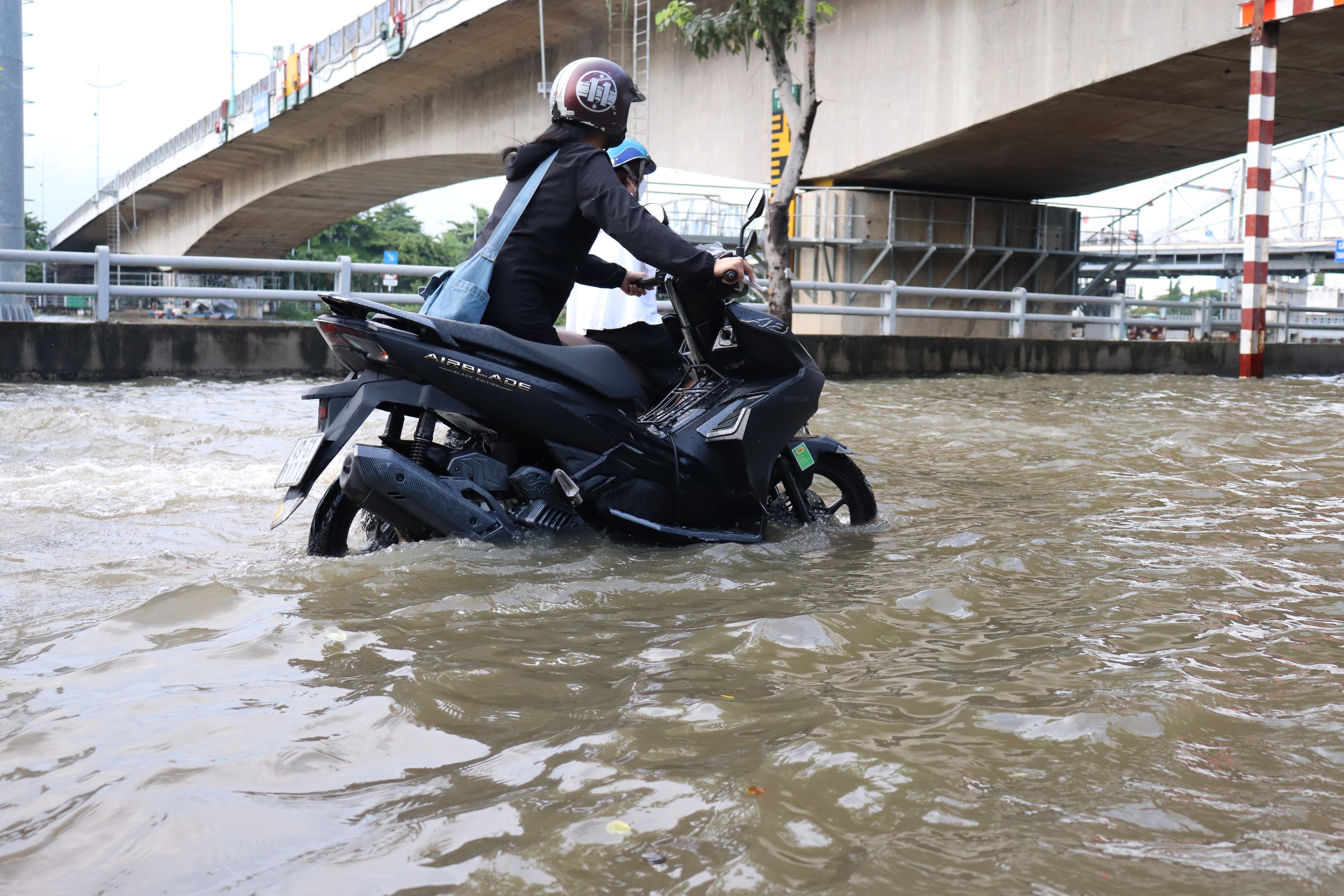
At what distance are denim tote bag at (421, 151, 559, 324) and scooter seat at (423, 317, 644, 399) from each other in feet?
0.29

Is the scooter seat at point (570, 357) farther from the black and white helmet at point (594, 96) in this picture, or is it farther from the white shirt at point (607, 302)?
the white shirt at point (607, 302)

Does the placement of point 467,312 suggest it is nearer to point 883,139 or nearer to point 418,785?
point 418,785

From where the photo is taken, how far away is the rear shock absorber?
341cm

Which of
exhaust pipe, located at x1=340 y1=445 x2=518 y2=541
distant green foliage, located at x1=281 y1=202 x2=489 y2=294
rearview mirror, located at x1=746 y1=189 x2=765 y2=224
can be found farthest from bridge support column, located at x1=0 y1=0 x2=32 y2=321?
distant green foliage, located at x1=281 y1=202 x2=489 y2=294

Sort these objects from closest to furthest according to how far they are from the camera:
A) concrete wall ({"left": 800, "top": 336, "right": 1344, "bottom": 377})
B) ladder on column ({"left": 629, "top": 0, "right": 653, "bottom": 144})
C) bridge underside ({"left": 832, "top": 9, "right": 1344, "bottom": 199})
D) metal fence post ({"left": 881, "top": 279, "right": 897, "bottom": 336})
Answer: concrete wall ({"left": 800, "top": 336, "right": 1344, "bottom": 377}) → metal fence post ({"left": 881, "top": 279, "right": 897, "bottom": 336}) → bridge underside ({"left": 832, "top": 9, "right": 1344, "bottom": 199}) → ladder on column ({"left": 629, "top": 0, "right": 653, "bottom": 144})

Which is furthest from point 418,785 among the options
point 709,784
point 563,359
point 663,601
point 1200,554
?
point 1200,554

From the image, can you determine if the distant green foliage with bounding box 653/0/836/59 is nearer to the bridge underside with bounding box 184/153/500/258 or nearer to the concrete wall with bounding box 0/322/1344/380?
the concrete wall with bounding box 0/322/1344/380

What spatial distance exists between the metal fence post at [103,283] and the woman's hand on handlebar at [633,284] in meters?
7.58

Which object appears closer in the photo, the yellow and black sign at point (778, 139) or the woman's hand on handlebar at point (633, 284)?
the woman's hand on handlebar at point (633, 284)

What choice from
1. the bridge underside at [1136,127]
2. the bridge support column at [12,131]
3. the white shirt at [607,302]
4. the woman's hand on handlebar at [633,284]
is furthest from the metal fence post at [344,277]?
the bridge underside at [1136,127]

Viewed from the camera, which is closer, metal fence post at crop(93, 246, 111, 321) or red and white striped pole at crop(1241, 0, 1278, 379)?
metal fence post at crop(93, 246, 111, 321)

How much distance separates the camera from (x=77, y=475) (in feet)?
A: 16.5

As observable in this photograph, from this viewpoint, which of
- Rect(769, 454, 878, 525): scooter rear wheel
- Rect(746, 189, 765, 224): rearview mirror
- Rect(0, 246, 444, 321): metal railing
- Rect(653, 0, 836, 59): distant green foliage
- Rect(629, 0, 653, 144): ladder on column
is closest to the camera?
Rect(746, 189, 765, 224): rearview mirror

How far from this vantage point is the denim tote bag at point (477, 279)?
354 centimetres
